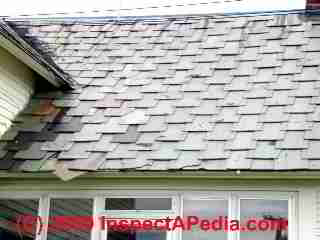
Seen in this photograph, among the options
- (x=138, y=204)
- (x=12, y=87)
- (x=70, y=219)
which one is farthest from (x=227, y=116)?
(x=12, y=87)

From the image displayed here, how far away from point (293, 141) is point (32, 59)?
12.1 ft

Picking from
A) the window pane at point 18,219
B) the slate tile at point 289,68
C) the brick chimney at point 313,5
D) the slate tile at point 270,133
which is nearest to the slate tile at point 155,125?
the slate tile at point 270,133

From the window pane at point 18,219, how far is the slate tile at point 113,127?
4.07ft

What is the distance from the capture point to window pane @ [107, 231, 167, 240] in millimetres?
8391

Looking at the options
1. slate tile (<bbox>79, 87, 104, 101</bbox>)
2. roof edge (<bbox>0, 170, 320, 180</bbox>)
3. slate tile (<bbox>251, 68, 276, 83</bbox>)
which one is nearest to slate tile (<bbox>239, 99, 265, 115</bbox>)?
slate tile (<bbox>251, 68, 276, 83</bbox>)

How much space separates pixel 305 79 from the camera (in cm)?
930

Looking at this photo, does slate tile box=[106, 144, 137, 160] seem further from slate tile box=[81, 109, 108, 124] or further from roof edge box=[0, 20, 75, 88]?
roof edge box=[0, 20, 75, 88]

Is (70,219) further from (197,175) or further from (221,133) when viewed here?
(221,133)

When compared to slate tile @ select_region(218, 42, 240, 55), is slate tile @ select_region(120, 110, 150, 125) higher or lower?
lower

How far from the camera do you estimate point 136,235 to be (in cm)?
847

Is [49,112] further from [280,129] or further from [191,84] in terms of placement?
[280,129]

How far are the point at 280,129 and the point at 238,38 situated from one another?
2898mm

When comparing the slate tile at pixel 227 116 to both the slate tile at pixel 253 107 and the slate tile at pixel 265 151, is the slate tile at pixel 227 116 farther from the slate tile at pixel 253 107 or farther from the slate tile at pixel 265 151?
the slate tile at pixel 265 151

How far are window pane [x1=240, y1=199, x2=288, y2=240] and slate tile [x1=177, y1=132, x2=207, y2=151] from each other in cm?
81
